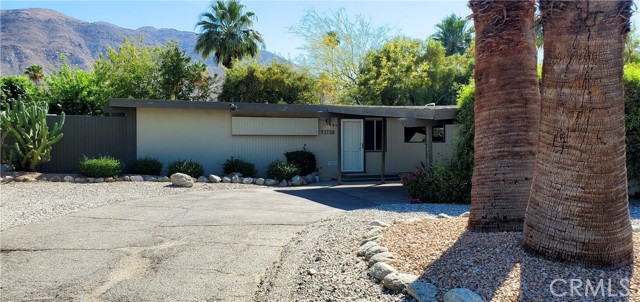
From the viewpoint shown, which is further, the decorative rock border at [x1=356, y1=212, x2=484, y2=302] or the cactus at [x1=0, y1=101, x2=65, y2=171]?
the cactus at [x1=0, y1=101, x2=65, y2=171]

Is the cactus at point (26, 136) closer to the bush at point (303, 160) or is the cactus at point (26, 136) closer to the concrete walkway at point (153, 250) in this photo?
the concrete walkway at point (153, 250)

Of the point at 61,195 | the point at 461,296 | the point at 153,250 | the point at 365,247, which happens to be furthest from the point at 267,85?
the point at 461,296

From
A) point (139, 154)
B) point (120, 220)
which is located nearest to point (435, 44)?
point (139, 154)

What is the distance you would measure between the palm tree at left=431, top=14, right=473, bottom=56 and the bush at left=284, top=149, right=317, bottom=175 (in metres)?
20.7

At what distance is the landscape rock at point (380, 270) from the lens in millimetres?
4230

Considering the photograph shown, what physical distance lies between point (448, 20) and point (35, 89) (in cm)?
2668

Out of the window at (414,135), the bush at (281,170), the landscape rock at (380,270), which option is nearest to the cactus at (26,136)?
the bush at (281,170)

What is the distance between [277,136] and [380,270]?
43.1ft

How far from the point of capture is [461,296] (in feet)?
11.4

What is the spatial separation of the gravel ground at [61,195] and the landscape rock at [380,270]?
20.2 feet

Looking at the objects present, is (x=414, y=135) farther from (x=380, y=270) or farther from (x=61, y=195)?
(x=380, y=270)

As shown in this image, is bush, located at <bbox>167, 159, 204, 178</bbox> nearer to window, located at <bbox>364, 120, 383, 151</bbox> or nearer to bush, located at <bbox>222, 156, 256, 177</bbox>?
bush, located at <bbox>222, 156, 256, 177</bbox>

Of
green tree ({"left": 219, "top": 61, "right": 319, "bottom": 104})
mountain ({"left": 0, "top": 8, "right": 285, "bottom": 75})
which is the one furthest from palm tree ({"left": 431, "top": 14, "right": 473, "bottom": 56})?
mountain ({"left": 0, "top": 8, "right": 285, "bottom": 75})

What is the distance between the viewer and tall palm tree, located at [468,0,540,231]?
5324 millimetres
